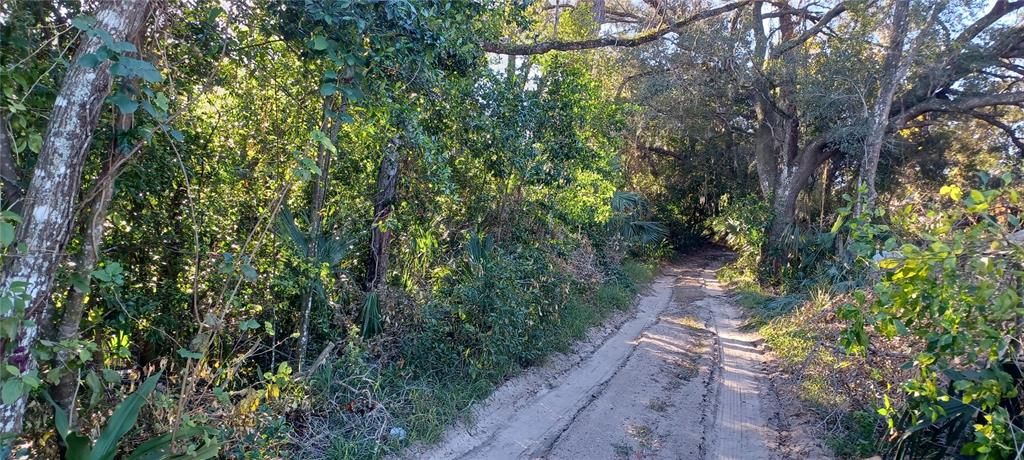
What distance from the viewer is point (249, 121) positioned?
17.1 ft

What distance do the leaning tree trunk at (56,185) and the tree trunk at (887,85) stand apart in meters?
12.0

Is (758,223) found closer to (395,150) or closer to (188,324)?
(395,150)

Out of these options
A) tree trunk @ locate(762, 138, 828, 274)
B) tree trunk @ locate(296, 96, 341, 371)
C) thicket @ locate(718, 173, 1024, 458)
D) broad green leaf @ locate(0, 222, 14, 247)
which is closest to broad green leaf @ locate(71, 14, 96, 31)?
broad green leaf @ locate(0, 222, 14, 247)

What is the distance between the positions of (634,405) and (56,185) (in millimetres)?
5760

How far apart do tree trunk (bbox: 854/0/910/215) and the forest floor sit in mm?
4879

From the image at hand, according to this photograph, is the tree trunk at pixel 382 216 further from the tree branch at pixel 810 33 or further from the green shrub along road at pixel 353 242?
the tree branch at pixel 810 33

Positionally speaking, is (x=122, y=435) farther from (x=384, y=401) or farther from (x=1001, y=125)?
(x=1001, y=125)

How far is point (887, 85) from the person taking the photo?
11.9 m

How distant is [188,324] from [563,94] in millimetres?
5534

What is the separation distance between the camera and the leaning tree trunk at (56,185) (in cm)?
300

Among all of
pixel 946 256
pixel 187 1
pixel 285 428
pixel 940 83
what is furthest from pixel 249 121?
pixel 940 83

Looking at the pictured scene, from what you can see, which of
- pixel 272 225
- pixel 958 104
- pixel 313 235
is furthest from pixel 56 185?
pixel 958 104

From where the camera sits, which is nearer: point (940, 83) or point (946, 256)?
point (946, 256)

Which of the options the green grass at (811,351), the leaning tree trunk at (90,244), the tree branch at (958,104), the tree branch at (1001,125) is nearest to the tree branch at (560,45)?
the leaning tree trunk at (90,244)
